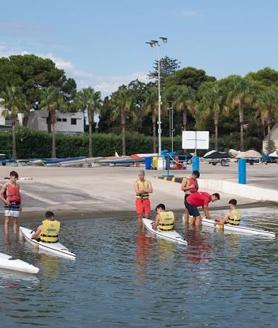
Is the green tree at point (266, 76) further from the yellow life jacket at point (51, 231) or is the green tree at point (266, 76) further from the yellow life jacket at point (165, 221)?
the yellow life jacket at point (51, 231)

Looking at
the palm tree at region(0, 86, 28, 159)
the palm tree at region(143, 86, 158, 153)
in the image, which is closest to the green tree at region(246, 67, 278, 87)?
the palm tree at region(143, 86, 158, 153)

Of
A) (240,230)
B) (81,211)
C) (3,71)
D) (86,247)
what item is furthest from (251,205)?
(3,71)

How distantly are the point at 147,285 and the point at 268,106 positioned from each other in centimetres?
8057

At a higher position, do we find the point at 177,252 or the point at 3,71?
the point at 3,71

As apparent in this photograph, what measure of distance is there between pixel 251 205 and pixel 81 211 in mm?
7754

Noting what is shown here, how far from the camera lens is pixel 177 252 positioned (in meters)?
15.3

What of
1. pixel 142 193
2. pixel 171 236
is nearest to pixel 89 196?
pixel 142 193

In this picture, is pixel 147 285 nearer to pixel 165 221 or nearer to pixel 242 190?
pixel 165 221

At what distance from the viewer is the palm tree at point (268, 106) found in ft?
295

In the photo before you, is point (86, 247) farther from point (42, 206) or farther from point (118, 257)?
point (42, 206)

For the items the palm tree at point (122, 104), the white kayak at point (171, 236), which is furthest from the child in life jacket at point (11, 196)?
the palm tree at point (122, 104)

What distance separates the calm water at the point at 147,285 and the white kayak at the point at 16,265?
0.17m

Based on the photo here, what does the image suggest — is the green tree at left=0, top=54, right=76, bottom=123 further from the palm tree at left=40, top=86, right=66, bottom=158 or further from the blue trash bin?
the blue trash bin

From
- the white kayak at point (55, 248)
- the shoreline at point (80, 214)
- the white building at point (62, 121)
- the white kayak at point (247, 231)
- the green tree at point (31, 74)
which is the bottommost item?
the shoreline at point (80, 214)
